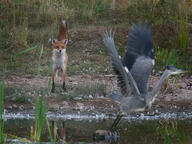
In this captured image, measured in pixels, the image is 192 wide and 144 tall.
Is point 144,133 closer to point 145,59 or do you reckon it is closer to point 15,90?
point 145,59

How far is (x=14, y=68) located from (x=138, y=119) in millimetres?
3934

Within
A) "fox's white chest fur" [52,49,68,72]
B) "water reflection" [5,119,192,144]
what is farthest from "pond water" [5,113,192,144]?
"fox's white chest fur" [52,49,68,72]

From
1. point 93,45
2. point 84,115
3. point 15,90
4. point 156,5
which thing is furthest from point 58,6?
point 84,115

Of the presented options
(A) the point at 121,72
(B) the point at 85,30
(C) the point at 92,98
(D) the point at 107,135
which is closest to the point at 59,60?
(C) the point at 92,98

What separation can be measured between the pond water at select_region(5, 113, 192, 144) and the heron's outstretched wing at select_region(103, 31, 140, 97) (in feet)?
2.10

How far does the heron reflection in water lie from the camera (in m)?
6.64

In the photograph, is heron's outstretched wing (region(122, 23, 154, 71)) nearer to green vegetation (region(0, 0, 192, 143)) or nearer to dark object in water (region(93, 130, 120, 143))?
dark object in water (region(93, 130, 120, 143))

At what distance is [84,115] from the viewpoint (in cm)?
886

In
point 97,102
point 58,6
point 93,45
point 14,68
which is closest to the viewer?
point 97,102

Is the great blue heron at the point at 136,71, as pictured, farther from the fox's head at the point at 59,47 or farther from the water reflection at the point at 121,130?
the fox's head at the point at 59,47

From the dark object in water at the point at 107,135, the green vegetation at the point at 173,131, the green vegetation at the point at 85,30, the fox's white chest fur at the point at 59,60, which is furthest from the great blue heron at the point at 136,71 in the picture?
the fox's white chest fur at the point at 59,60

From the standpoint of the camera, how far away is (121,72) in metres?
6.70

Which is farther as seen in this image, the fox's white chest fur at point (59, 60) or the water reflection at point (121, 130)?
the fox's white chest fur at point (59, 60)

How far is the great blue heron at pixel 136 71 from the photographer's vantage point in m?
6.64
